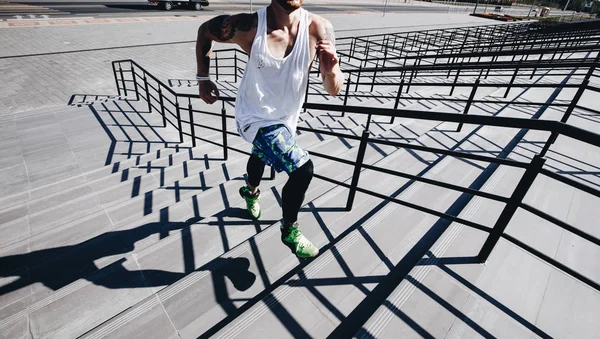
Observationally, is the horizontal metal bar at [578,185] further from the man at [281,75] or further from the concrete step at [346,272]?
the man at [281,75]

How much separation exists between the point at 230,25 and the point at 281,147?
0.88 metres

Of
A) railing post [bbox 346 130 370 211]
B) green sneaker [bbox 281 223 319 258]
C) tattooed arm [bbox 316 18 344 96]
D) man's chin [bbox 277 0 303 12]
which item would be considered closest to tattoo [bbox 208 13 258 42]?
man's chin [bbox 277 0 303 12]

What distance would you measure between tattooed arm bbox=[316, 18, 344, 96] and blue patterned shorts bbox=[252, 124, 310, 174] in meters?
0.45

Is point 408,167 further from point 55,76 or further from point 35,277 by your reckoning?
point 55,76

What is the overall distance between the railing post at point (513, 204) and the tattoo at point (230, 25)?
193 centimetres

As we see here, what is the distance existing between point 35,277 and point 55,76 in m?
9.96

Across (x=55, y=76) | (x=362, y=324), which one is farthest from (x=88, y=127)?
(x=362, y=324)

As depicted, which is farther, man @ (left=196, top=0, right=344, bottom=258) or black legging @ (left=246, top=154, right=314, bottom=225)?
black legging @ (left=246, top=154, right=314, bottom=225)

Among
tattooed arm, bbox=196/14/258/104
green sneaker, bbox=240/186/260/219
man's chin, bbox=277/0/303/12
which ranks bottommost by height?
green sneaker, bbox=240/186/260/219

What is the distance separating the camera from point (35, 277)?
2262 mm

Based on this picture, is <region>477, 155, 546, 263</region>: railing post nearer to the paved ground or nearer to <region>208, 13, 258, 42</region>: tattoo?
<region>208, 13, 258, 42</region>: tattoo

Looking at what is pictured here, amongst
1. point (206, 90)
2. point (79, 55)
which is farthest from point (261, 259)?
point (79, 55)

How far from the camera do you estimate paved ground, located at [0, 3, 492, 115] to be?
822 centimetres

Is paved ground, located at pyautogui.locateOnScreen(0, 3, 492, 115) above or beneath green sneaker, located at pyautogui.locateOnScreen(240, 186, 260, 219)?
beneath
